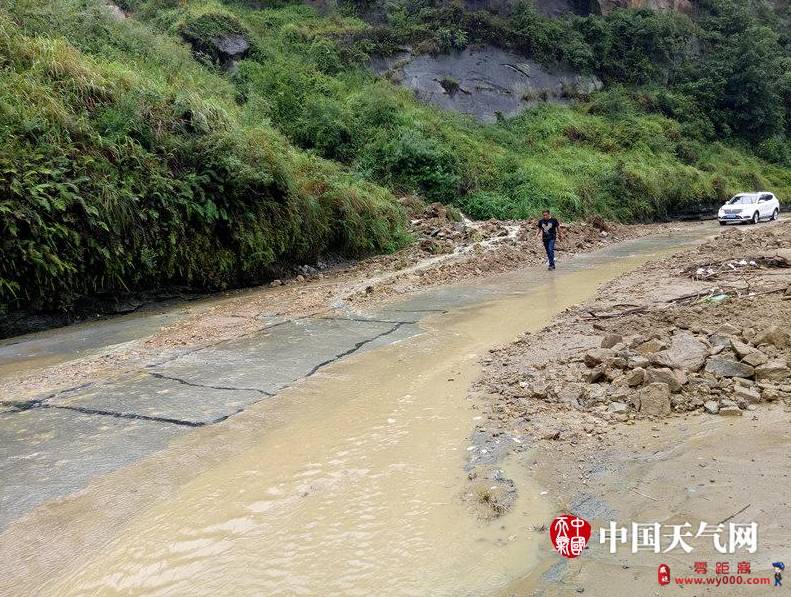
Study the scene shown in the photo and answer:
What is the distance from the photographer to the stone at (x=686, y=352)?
5203mm

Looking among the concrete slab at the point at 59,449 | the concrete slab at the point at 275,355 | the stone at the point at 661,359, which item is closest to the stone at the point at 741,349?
the stone at the point at 661,359

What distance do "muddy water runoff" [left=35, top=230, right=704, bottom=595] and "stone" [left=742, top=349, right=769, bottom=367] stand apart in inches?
95.0

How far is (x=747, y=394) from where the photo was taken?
15.1 ft

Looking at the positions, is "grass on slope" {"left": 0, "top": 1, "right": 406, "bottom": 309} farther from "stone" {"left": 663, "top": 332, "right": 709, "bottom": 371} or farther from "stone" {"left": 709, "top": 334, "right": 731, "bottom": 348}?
"stone" {"left": 709, "top": 334, "right": 731, "bottom": 348}

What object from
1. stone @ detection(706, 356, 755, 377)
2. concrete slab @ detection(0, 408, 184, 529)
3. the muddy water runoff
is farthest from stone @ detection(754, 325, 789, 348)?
concrete slab @ detection(0, 408, 184, 529)

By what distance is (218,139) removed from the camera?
1290 centimetres

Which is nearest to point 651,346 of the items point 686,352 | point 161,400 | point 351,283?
point 686,352

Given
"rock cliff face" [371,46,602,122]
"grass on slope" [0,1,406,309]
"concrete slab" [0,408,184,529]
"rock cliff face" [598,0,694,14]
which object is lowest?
"concrete slab" [0,408,184,529]

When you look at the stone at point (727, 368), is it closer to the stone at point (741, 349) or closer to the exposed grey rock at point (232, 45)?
the stone at point (741, 349)

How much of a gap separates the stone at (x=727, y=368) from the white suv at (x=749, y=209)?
21020 mm

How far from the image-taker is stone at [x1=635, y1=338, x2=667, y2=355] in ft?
18.5

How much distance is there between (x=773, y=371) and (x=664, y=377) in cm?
90

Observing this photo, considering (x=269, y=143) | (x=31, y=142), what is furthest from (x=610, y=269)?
(x=31, y=142)

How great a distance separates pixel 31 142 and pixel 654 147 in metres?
30.0
